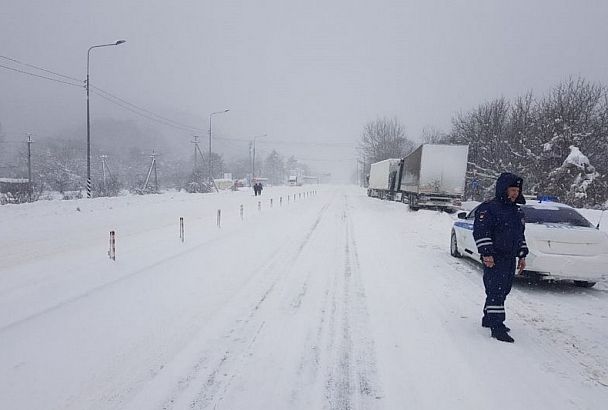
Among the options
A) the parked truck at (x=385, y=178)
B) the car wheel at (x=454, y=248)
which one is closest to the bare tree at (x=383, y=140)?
the parked truck at (x=385, y=178)

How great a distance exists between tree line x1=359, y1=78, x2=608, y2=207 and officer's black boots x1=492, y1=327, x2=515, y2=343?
23.7m

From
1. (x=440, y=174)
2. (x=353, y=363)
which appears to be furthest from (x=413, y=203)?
(x=353, y=363)

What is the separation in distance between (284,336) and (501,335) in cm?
274

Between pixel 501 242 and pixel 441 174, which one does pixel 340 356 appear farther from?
pixel 441 174

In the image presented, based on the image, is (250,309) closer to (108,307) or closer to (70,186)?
(108,307)

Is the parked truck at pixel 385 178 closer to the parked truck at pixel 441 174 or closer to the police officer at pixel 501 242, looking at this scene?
the parked truck at pixel 441 174

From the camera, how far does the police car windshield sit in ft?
24.2

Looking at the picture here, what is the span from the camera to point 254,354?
416 cm

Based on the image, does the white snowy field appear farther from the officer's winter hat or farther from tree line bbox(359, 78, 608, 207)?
tree line bbox(359, 78, 608, 207)

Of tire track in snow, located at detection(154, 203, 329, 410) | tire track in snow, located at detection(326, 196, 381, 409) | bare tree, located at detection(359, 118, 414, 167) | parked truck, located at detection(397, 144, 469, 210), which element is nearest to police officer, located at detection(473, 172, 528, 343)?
tire track in snow, located at detection(326, 196, 381, 409)

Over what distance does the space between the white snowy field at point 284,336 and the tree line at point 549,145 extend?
65.1 feet

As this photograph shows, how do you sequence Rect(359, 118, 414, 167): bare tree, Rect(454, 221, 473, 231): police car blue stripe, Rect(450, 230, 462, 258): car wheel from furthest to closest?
1. Rect(359, 118, 414, 167): bare tree
2. Rect(450, 230, 462, 258): car wheel
3. Rect(454, 221, 473, 231): police car blue stripe

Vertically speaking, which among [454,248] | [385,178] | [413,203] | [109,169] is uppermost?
[385,178]

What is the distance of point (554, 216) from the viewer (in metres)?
7.54
